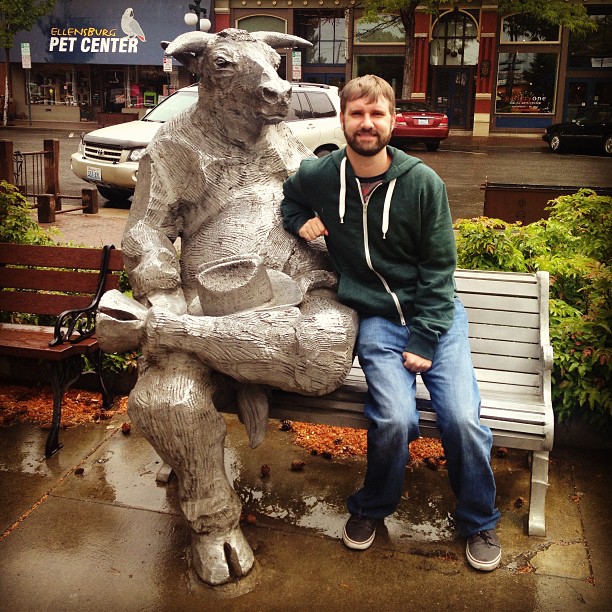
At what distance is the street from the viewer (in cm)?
1091

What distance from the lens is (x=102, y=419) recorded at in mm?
4438

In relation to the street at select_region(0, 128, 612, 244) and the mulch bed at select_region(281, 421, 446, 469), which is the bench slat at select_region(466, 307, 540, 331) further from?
the street at select_region(0, 128, 612, 244)

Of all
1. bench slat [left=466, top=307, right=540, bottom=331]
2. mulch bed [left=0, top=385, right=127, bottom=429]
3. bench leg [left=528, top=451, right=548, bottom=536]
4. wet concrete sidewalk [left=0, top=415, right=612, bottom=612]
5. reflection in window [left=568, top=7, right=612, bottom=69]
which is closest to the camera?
wet concrete sidewalk [left=0, top=415, right=612, bottom=612]

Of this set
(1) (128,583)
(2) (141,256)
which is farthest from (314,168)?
(1) (128,583)

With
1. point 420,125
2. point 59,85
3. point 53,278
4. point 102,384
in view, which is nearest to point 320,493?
point 102,384

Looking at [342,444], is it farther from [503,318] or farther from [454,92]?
[454,92]

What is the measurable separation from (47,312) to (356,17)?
26467 millimetres

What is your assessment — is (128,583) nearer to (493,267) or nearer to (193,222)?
(193,222)

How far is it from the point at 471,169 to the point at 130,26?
16.1 metres

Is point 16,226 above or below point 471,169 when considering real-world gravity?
above

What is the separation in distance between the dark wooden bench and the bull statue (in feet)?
3.80

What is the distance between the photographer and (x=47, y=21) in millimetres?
27688

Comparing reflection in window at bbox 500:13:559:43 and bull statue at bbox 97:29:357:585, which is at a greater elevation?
reflection in window at bbox 500:13:559:43

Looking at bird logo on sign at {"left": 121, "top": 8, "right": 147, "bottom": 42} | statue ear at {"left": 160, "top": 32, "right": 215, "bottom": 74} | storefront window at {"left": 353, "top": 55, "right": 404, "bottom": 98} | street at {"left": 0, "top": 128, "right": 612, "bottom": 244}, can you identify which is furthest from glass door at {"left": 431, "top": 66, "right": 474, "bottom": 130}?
statue ear at {"left": 160, "top": 32, "right": 215, "bottom": 74}
